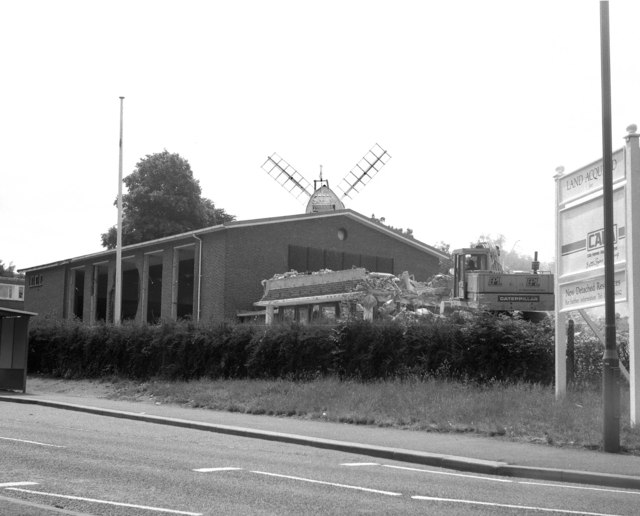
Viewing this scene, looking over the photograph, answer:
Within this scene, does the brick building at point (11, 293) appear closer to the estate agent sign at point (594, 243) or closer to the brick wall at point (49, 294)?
the brick wall at point (49, 294)

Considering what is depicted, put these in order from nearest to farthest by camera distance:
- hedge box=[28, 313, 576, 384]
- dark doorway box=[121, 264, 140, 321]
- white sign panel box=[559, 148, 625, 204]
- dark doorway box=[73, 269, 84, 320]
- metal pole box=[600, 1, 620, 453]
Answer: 1. metal pole box=[600, 1, 620, 453]
2. white sign panel box=[559, 148, 625, 204]
3. hedge box=[28, 313, 576, 384]
4. dark doorway box=[73, 269, 84, 320]
5. dark doorway box=[121, 264, 140, 321]

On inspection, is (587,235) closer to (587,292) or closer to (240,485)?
(587,292)

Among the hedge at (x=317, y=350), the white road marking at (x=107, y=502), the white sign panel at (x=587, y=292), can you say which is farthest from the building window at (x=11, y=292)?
the white road marking at (x=107, y=502)

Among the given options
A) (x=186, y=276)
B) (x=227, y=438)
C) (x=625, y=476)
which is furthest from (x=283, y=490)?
(x=186, y=276)

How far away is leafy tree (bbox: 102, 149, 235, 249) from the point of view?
69.2 m

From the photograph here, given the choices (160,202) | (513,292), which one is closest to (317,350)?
(513,292)

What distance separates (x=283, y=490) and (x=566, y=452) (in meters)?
6.30

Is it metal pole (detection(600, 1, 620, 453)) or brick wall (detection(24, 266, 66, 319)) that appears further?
brick wall (detection(24, 266, 66, 319))

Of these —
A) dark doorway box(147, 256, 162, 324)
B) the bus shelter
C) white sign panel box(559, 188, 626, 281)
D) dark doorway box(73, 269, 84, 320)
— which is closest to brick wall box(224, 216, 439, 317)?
dark doorway box(147, 256, 162, 324)

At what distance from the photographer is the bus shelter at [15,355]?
1162 inches

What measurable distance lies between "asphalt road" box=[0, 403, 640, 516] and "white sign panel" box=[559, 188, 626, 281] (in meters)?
6.59

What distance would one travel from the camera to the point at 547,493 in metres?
10.3

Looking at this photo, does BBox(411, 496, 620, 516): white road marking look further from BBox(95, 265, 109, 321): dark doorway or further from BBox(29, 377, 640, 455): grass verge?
BBox(95, 265, 109, 321): dark doorway

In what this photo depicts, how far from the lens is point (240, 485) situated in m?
9.92
